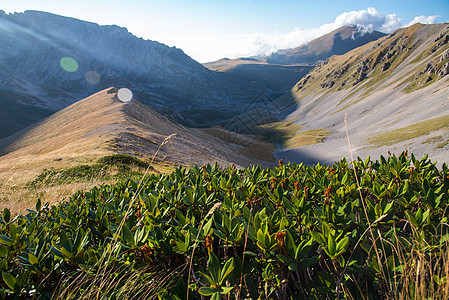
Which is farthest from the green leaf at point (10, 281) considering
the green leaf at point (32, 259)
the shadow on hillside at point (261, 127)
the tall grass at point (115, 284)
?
the shadow on hillside at point (261, 127)

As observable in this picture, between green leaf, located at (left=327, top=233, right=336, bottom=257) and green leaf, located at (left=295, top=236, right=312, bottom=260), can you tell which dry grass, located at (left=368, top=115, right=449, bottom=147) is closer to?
green leaf, located at (left=327, top=233, right=336, bottom=257)

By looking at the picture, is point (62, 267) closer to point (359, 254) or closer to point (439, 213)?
point (359, 254)

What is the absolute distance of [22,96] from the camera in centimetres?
19100

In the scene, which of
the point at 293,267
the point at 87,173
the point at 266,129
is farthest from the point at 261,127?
the point at 266,129

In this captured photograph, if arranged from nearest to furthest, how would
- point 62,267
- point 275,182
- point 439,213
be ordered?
1. point 62,267
2. point 439,213
3. point 275,182

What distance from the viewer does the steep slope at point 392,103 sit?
185 feet

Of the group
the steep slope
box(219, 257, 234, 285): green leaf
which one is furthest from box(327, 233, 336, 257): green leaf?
the steep slope

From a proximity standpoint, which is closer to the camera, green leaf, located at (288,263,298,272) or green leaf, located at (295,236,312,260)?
green leaf, located at (288,263,298,272)

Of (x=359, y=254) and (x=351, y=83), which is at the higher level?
(x=351, y=83)

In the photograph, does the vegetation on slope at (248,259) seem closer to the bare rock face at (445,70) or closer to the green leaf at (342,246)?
the green leaf at (342,246)

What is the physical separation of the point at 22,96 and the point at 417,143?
261957mm

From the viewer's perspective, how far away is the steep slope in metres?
56.5


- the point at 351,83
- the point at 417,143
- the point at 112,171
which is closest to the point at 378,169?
the point at 112,171

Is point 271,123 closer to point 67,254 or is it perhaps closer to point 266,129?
point 266,129
